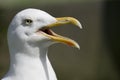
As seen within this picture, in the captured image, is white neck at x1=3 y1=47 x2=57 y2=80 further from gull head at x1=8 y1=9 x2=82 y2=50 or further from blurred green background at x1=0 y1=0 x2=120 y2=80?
blurred green background at x1=0 y1=0 x2=120 y2=80

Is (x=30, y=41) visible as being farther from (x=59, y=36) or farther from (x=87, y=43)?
(x=87, y=43)

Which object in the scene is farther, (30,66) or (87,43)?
(87,43)

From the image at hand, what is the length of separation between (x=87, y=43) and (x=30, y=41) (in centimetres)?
388

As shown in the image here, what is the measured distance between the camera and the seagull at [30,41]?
12.5 ft

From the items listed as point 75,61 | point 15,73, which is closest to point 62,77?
point 75,61

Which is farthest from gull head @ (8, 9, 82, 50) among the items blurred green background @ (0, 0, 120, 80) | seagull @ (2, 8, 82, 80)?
blurred green background @ (0, 0, 120, 80)

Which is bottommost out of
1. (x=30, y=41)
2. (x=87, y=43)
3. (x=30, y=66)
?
(x=87, y=43)

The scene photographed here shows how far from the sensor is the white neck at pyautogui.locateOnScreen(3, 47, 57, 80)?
3828 millimetres

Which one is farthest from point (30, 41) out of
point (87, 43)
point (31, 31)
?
point (87, 43)

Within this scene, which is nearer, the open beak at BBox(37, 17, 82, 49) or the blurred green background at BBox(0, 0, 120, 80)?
the open beak at BBox(37, 17, 82, 49)

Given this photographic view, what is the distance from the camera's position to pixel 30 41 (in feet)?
12.5

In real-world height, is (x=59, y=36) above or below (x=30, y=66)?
above

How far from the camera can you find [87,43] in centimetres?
767

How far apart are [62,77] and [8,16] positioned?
3.00ft
